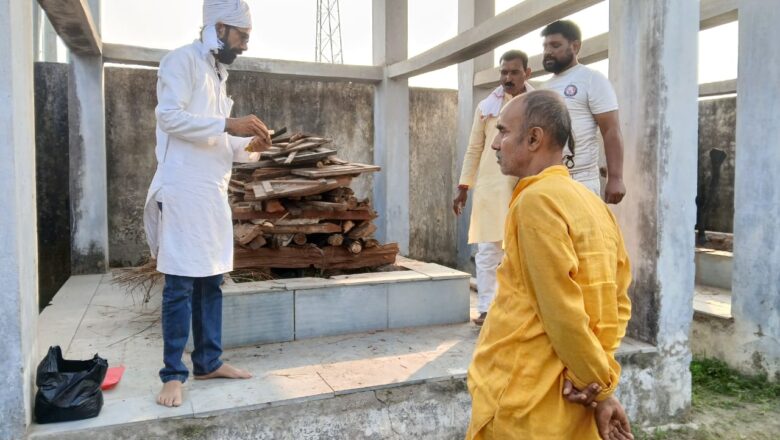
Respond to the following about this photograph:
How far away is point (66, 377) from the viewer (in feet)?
9.71

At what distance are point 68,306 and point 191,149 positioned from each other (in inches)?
123

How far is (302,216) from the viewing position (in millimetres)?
4949

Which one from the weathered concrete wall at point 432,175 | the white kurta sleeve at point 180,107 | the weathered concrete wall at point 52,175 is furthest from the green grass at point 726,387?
the weathered concrete wall at point 52,175

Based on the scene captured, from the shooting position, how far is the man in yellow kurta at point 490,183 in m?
4.36

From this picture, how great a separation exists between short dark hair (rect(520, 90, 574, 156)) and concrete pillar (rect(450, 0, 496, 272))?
21.5ft

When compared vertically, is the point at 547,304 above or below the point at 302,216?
below

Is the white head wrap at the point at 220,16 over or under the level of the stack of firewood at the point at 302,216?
over

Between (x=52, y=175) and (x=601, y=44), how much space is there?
6491 millimetres

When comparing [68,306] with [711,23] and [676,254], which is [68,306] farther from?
[711,23]

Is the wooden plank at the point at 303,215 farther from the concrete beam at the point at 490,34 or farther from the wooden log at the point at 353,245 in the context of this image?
the concrete beam at the point at 490,34

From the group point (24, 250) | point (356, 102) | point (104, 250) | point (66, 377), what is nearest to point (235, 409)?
point (66, 377)

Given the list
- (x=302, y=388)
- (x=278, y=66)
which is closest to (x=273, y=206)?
(x=302, y=388)

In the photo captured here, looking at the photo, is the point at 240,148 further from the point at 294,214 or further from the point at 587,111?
the point at 587,111

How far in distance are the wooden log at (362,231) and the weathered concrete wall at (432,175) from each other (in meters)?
4.20
